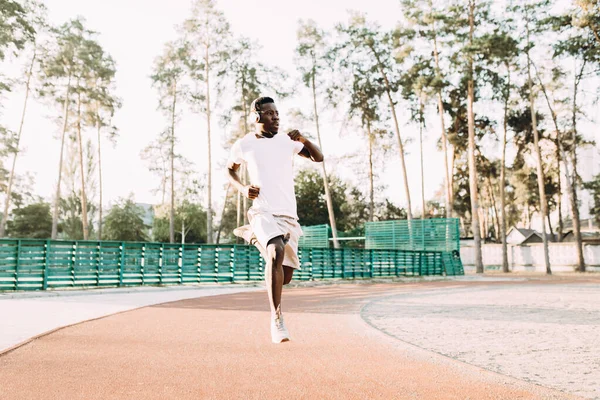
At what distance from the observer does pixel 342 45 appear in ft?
107

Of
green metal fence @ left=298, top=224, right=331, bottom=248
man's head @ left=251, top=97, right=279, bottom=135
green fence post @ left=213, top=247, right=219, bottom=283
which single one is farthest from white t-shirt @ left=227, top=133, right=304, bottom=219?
green metal fence @ left=298, top=224, right=331, bottom=248

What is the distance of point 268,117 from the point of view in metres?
4.30

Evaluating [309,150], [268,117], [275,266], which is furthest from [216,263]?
[268,117]

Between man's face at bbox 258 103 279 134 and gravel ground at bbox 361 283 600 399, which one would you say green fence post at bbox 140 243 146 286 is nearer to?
gravel ground at bbox 361 283 600 399

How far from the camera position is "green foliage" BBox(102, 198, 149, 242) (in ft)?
144

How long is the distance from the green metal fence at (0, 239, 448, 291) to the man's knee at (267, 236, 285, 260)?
1205 cm

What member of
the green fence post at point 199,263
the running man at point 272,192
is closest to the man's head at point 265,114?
the running man at point 272,192

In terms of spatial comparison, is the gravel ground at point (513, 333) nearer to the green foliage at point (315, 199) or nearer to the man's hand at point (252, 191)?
the man's hand at point (252, 191)

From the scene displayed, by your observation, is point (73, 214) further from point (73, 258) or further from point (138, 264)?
point (73, 258)

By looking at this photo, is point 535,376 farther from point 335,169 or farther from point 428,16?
point 335,169

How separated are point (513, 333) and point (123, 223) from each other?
40783 mm

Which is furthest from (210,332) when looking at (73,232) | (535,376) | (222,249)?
(73,232)

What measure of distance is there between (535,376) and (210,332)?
13.7ft

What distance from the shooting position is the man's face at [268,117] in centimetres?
429
